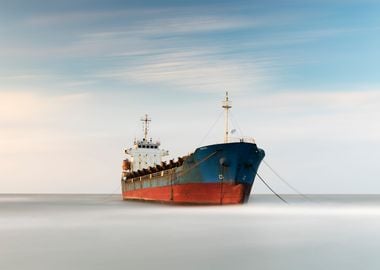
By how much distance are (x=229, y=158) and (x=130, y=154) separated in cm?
2684

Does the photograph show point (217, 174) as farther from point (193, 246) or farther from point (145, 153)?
point (145, 153)

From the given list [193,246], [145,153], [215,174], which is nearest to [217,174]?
[215,174]

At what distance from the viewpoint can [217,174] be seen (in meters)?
30.7

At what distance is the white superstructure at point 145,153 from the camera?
55184 millimetres

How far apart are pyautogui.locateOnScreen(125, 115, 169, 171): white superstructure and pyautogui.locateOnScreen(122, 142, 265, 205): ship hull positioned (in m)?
21.4

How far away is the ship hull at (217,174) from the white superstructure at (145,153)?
70.1 feet

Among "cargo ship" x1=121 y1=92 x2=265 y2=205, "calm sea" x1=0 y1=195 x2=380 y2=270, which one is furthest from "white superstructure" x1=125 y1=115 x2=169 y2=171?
"calm sea" x1=0 y1=195 x2=380 y2=270

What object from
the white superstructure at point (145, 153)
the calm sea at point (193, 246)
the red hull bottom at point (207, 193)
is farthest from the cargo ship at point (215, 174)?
the white superstructure at point (145, 153)

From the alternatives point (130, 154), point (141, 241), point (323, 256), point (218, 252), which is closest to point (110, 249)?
point (141, 241)

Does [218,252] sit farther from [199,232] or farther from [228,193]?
[228,193]

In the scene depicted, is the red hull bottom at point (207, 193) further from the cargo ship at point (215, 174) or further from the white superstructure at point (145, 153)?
the white superstructure at point (145, 153)

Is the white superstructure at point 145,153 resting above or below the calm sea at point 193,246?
above

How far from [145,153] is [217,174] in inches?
1018

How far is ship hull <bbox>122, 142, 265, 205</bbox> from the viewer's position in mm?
30672
